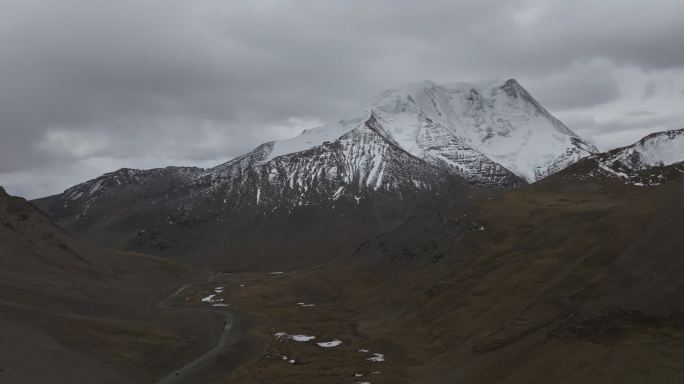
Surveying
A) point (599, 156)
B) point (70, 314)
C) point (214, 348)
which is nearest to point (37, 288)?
point (70, 314)

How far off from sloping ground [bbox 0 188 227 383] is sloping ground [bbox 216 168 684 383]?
15889 mm

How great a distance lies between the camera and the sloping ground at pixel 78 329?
7462 centimetres

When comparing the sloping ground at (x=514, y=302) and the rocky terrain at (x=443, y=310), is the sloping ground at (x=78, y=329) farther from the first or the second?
the sloping ground at (x=514, y=302)

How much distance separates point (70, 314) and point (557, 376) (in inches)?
3634

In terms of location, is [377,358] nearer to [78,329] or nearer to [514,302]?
[514,302]

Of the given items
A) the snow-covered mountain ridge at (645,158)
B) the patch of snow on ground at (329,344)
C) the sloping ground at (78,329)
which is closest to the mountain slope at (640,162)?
the snow-covered mountain ridge at (645,158)

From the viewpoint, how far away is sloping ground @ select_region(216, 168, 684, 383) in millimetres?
60719

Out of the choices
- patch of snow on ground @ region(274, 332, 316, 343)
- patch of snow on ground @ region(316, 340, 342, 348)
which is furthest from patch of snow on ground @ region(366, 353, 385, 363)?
patch of snow on ground @ region(274, 332, 316, 343)

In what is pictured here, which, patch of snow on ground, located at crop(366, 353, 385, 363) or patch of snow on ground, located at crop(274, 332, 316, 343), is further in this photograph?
patch of snow on ground, located at crop(274, 332, 316, 343)

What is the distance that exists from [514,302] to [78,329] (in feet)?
237

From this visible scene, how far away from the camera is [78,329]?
98.4 meters

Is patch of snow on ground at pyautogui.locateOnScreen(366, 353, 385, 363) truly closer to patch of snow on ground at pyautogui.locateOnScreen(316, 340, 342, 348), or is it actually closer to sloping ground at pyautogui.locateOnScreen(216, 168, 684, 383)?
sloping ground at pyautogui.locateOnScreen(216, 168, 684, 383)

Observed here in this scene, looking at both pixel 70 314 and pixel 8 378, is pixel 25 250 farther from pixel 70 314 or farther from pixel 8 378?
pixel 8 378

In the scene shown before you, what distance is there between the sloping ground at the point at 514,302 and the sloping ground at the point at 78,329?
52.1ft
